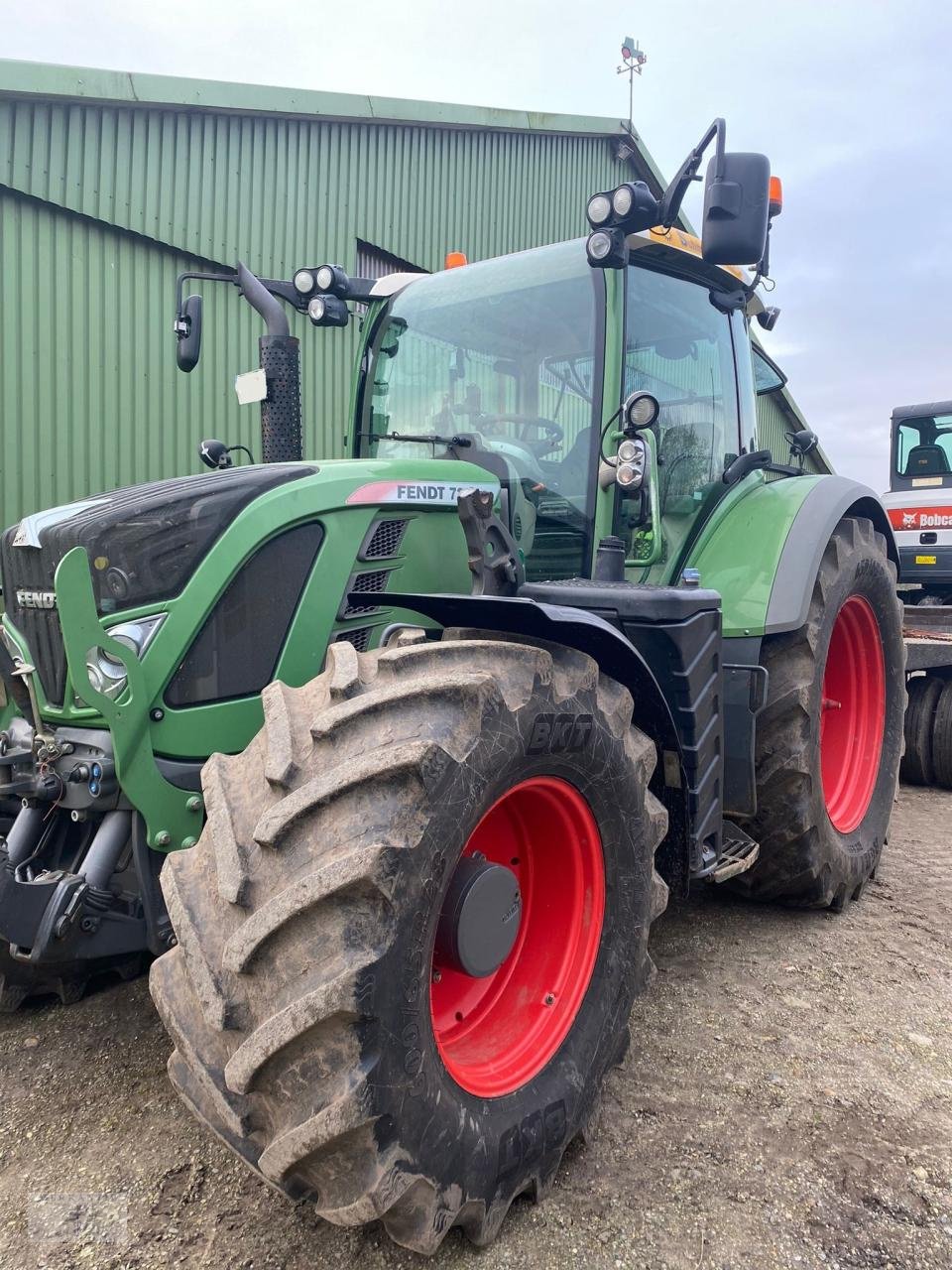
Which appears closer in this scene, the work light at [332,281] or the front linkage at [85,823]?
the front linkage at [85,823]

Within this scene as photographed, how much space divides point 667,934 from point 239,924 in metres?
2.16

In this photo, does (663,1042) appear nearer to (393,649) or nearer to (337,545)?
(393,649)

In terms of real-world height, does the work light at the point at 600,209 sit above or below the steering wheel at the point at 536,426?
above

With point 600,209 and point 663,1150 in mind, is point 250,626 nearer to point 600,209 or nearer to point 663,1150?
point 663,1150


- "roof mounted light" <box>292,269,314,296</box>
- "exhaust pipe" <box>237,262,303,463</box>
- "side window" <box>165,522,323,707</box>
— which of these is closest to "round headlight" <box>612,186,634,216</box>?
"exhaust pipe" <box>237,262,303,463</box>

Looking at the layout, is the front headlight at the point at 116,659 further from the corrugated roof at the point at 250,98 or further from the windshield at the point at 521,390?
the corrugated roof at the point at 250,98

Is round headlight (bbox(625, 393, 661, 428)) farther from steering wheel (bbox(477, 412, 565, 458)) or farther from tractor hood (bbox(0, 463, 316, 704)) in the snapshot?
tractor hood (bbox(0, 463, 316, 704))

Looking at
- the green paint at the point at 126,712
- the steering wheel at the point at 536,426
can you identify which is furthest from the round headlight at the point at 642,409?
the green paint at the point at 126,712

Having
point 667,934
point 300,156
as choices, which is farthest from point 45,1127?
point 300,156

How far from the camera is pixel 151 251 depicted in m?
7.54

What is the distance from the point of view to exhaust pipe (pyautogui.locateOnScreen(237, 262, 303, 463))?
126 inches

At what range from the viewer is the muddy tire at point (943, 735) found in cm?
562

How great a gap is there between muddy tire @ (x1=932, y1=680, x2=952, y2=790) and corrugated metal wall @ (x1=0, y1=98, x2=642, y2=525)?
19.3 ft

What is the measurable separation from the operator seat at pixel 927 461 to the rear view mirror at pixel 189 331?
934 cm
